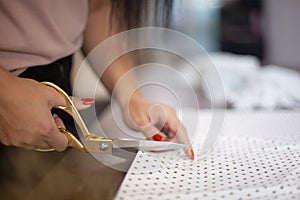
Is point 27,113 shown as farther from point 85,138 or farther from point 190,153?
point 190,153

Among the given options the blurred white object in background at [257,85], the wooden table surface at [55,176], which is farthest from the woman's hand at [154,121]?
the blurred white object in background at [257,85]

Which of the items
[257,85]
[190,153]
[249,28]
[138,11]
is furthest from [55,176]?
[249,28]

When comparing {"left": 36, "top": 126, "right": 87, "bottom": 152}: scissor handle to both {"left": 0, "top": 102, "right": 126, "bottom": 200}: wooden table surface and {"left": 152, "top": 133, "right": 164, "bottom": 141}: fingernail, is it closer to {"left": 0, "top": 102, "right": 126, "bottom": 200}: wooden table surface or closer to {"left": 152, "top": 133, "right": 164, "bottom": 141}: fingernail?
{"left": 0, "top": 102, "right": 126, "bottom": 200}: wooden table surface

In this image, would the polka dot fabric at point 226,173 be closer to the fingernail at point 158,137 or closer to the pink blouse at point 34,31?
the fingernail at point 158,137

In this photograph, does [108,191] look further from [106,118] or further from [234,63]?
[234,63]

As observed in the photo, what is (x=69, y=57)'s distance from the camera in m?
0.71

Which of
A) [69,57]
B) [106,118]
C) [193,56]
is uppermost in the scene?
[69,57]

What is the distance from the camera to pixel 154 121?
2.24 ft

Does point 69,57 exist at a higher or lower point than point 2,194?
higher

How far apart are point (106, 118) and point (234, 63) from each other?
Answer: 0.97m

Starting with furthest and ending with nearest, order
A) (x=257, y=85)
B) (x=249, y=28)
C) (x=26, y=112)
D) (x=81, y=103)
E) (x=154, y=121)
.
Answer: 1. (x=249, y=28)
2. (x=257, y=85)
3. (x=154, y=121)
4. (x=81, y=103)
5. (x=26, y=112)

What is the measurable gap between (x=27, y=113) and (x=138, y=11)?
328 millimetres

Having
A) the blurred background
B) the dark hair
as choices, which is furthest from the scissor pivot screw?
the blurred background

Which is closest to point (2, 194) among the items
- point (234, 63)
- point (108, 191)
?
point (108, 191)
